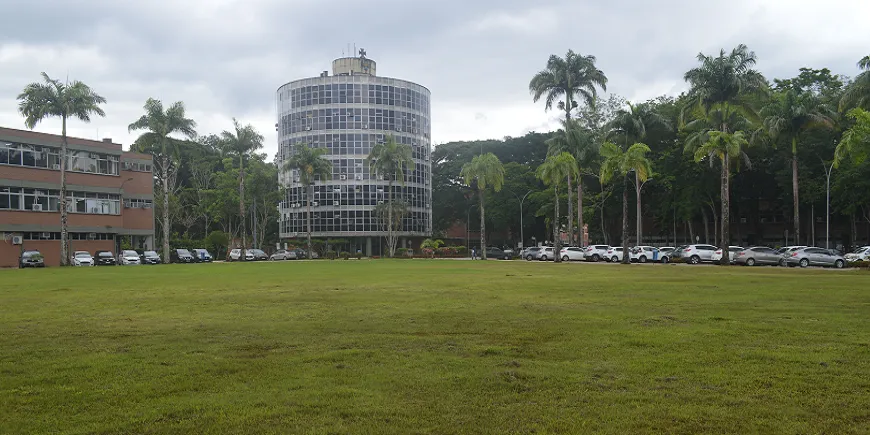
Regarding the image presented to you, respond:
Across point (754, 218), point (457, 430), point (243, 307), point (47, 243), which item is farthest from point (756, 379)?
point (754, 218)

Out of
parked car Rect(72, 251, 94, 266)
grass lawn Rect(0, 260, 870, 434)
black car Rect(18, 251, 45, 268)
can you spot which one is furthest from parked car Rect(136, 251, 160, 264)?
grass lawn Rect(0, 260, 870, 434)

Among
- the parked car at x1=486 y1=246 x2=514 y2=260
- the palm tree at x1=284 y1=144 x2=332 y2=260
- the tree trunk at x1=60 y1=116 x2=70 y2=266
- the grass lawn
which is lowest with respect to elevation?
the parked car at x1=486 y1=246 x2=514 y2=260

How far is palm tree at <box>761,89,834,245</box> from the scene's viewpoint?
177ft

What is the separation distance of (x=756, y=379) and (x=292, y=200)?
101 m

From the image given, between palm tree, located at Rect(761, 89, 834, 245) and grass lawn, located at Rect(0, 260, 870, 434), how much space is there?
41.7 m

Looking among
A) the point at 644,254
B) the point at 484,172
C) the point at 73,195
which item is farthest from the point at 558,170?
the point at 73,195

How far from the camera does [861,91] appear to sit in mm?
46250

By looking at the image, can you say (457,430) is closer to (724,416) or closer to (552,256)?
(724,416)

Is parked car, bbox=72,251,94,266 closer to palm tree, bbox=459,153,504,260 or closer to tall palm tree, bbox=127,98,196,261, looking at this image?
tall palm tree, bbox=127,98,196,261

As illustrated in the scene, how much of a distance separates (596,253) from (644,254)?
6.12 metres

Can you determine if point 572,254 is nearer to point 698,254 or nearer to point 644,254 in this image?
point 644,254

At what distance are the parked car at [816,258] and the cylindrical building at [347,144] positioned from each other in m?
59.7

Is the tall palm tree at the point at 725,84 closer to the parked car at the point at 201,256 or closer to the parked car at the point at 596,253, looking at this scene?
the parked car at the point at 596,253

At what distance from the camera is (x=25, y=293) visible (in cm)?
2355
